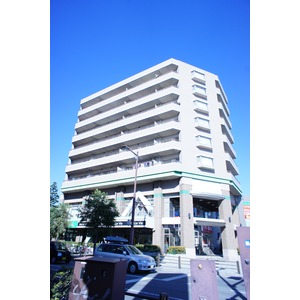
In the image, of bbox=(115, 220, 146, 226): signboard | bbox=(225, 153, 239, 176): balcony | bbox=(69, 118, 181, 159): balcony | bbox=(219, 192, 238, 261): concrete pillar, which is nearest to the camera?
bbox=(115, 220, 146, 226): signboard

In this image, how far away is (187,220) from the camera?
2391 centimetres

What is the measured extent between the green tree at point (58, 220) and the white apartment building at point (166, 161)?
8.45ft

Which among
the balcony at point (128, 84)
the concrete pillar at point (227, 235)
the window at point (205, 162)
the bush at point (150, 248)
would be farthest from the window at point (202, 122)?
the bush at point (150, 248)

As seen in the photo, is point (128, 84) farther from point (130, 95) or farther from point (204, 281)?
point (204, 281)

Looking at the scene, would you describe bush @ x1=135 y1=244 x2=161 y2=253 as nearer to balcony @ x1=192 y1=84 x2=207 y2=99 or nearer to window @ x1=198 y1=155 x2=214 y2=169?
window @ x1=198 y1=155 x2=214 y2=169

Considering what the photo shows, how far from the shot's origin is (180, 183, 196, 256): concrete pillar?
74.9 feet

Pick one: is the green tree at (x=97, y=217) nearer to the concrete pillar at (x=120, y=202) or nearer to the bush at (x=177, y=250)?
the bush at (x=177, y=250)

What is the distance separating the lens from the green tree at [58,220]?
27.0 metres

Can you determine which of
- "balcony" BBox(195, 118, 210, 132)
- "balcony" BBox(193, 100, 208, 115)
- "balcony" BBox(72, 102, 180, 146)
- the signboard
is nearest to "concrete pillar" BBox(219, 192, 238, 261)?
"balcony" BBox(195, 118, 210, 132)

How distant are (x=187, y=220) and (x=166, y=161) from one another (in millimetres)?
7807

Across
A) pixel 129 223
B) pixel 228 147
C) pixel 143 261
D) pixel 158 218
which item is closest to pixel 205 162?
pixel 228 147

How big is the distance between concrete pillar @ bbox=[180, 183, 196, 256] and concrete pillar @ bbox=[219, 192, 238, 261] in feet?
14.5
